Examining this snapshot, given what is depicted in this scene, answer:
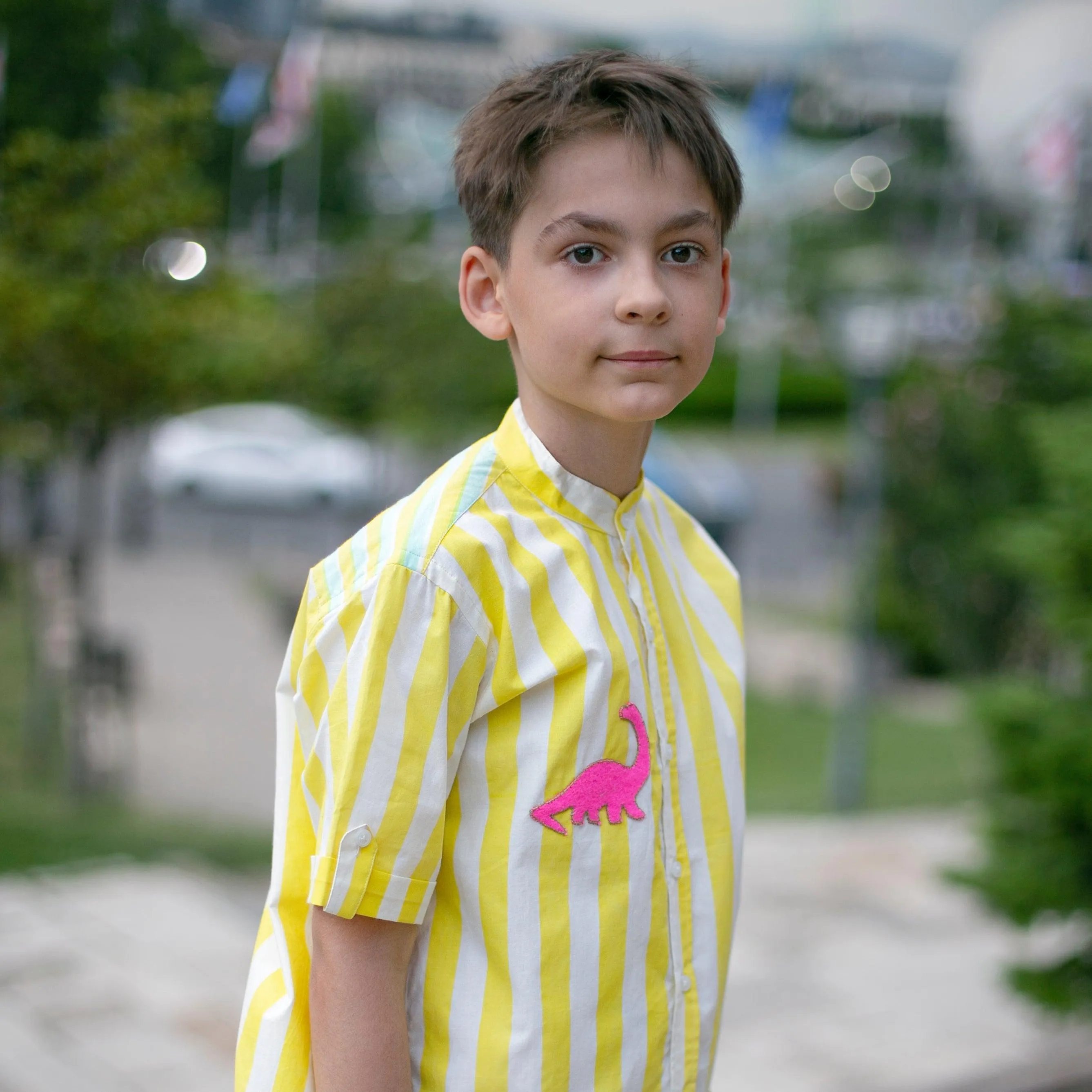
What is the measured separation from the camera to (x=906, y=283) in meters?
10.1

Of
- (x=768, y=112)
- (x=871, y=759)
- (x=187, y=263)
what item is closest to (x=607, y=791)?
(x=187, y=263)

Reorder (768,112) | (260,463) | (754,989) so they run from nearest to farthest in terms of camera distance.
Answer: (754,989)
(260,463)
(768,112)

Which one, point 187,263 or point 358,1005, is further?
point 187,263

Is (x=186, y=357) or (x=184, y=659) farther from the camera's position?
(x=184, y=659)

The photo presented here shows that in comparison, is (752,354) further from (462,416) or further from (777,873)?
(777,873)

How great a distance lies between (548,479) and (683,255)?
0.19m

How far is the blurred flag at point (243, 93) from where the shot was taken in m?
5.88

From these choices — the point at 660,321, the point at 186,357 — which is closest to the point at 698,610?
the point at 660,321

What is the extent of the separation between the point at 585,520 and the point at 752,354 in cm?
1540

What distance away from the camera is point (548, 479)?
968mm

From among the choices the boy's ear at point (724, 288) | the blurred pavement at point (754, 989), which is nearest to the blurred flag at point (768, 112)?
the blurred pavement at point (754, 989)

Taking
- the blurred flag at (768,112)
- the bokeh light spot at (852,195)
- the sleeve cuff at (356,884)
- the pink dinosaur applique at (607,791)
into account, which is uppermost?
the blurred flag at (768,112)

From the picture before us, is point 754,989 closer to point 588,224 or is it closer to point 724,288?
point 724,288

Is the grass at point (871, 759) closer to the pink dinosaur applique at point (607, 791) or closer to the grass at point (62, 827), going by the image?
the grass at point (62, 827)
